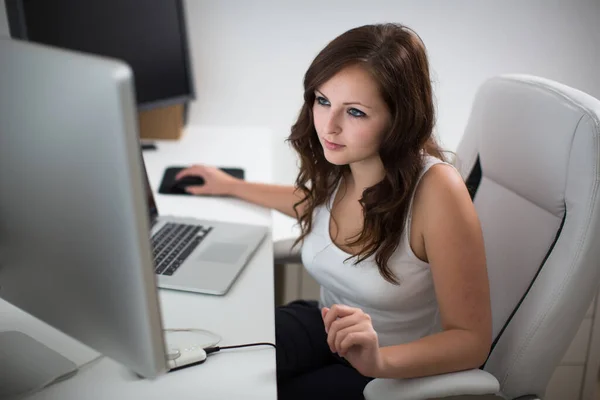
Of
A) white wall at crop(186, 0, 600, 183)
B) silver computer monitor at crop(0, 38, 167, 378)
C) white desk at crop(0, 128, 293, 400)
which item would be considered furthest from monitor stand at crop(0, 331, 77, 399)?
white wall at crop(186, 0, 600, 183)

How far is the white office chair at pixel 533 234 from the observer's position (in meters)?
0.88

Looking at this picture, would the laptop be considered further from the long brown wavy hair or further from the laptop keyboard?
the long brown wavy hair

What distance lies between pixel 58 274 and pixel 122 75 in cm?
27

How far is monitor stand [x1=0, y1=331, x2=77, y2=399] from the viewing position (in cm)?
74

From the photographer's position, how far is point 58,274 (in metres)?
0.64

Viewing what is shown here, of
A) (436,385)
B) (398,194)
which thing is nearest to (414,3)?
(398,194)

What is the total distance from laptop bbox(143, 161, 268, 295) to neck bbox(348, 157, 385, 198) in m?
0.23

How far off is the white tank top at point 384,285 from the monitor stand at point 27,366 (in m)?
0.49

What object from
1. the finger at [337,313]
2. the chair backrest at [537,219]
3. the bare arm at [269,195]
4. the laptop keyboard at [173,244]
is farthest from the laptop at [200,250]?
the chair backrest at [537,219]

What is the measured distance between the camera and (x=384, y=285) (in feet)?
3.34

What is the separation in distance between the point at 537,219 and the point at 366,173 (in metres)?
0.31

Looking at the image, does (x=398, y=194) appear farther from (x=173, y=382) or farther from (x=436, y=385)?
(x=173, y=382)

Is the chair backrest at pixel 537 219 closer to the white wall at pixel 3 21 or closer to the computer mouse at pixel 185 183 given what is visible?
the computer mouse at pixel 185 183

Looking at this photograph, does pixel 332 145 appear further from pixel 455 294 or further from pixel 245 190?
pixel 245 190
